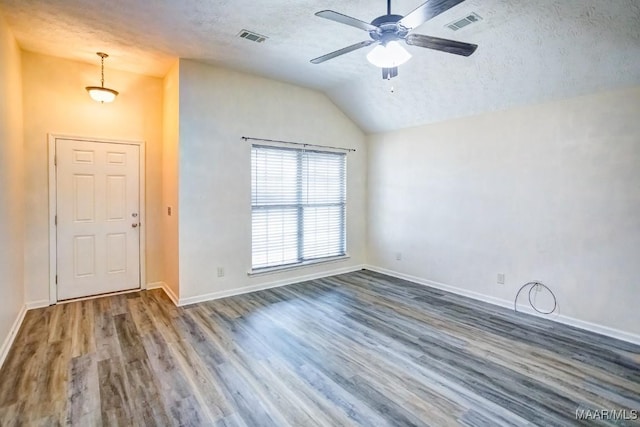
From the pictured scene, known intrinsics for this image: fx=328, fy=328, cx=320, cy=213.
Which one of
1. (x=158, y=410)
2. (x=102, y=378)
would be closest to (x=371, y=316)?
(x=158, y=410)

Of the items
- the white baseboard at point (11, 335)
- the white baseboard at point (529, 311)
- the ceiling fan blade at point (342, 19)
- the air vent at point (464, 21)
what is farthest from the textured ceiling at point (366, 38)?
the white baseboard at point (11, 335)

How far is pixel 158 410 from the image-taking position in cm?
210

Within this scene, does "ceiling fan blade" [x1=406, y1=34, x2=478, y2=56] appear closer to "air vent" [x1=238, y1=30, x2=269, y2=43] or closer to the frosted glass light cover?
"air vent" [x1=238, y1=30, x2=269, y2=43]

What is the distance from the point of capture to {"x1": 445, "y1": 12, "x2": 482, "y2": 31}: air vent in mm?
2793

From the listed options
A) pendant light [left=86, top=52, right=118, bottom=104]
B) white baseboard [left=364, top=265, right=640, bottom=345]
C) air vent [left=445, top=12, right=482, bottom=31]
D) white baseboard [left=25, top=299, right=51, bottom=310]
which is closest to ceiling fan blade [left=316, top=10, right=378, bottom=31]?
air vent [left=445, top=12, right=482, bottom=31]

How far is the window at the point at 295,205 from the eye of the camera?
465 cm

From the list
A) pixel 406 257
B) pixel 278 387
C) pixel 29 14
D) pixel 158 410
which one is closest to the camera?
pixel 158 410

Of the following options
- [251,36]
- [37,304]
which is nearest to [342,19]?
[251,36]

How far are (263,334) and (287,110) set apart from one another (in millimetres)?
3121

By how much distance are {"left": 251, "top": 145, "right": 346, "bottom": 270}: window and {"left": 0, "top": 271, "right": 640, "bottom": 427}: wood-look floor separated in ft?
3.57

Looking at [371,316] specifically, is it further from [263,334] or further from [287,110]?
[287,110]

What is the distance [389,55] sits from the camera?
7.91 feet

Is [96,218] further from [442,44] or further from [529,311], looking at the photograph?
[529,311]

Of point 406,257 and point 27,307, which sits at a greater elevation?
point 406,257
